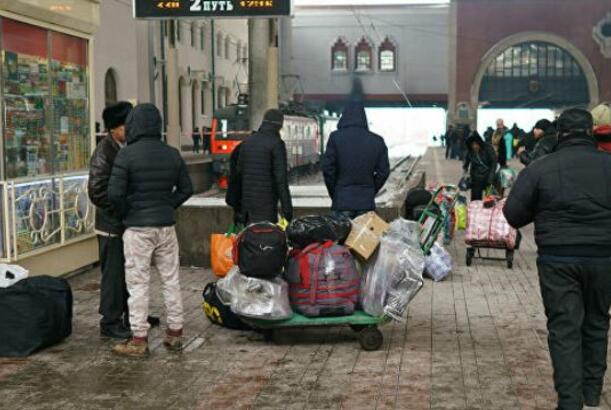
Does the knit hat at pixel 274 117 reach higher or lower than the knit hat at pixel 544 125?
higher

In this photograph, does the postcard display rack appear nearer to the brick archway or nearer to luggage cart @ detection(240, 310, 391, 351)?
luggage cart @ detection(240, 310, 391, 351)

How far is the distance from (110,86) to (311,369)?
25894mm

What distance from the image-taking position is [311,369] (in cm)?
637

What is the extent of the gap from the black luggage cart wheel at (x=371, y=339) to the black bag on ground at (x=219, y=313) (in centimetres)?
110

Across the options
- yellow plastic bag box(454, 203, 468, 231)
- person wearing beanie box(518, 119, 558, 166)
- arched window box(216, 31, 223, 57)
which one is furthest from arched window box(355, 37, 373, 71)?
person wearing beanie box(518, 119, 558, 166)

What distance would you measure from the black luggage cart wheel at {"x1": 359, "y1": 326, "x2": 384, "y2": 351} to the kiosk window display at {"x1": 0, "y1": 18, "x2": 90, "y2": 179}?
4.11 meters

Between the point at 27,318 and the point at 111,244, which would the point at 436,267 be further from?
the point at 27,318

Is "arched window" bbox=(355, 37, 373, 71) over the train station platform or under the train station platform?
over

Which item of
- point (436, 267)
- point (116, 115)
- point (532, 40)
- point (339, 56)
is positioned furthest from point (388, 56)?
point (116, 115)

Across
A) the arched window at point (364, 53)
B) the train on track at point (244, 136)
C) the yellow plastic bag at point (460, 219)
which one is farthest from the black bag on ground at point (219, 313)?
the arched window at point (364, 53)

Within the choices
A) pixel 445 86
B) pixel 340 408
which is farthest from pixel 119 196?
pixel 445 86

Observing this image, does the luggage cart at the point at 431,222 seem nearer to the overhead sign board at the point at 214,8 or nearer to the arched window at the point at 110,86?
the overhead sign board at the point at 214,8

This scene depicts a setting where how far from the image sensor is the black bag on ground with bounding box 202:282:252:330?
755 centimetres

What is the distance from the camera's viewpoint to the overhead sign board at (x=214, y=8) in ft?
42.2
